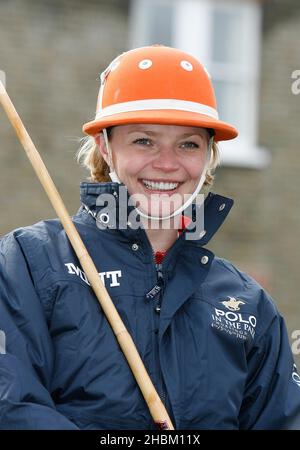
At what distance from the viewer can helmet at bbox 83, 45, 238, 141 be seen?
12.8ft

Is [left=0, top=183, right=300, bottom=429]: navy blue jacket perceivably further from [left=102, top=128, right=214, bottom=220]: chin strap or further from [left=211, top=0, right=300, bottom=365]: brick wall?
[left=211, top=0, right=300, bottom=365]: brick wall

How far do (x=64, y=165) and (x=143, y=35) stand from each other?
56.7 inches

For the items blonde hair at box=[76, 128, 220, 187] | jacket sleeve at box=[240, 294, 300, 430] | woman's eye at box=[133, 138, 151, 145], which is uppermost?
→ woman's eye at box=[133, 138, 151, 145]

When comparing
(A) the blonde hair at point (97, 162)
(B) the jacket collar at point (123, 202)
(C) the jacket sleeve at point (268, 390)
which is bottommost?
(C) the jacket sleeve at point (268, 390)

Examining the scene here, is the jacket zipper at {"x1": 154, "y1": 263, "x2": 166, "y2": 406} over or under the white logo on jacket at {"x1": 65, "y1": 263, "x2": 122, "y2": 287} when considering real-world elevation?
under

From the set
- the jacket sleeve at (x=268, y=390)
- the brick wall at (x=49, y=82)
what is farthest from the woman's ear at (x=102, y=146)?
the brick wall at (x=49, y=82)

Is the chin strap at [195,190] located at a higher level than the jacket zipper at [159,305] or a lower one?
higher

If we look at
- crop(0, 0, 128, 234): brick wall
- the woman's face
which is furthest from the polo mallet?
crop(0, 0, 128, 234): brick wall

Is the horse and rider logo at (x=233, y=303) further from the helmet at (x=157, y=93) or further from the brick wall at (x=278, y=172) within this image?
the brick wall at (x=278, y=172)

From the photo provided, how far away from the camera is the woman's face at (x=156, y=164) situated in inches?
155

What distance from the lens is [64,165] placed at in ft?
33.7

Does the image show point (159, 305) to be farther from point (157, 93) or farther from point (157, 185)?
point (157, 93)

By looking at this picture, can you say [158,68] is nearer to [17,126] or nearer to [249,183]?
[17,126]

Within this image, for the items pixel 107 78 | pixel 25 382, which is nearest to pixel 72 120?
pixel 107 78
